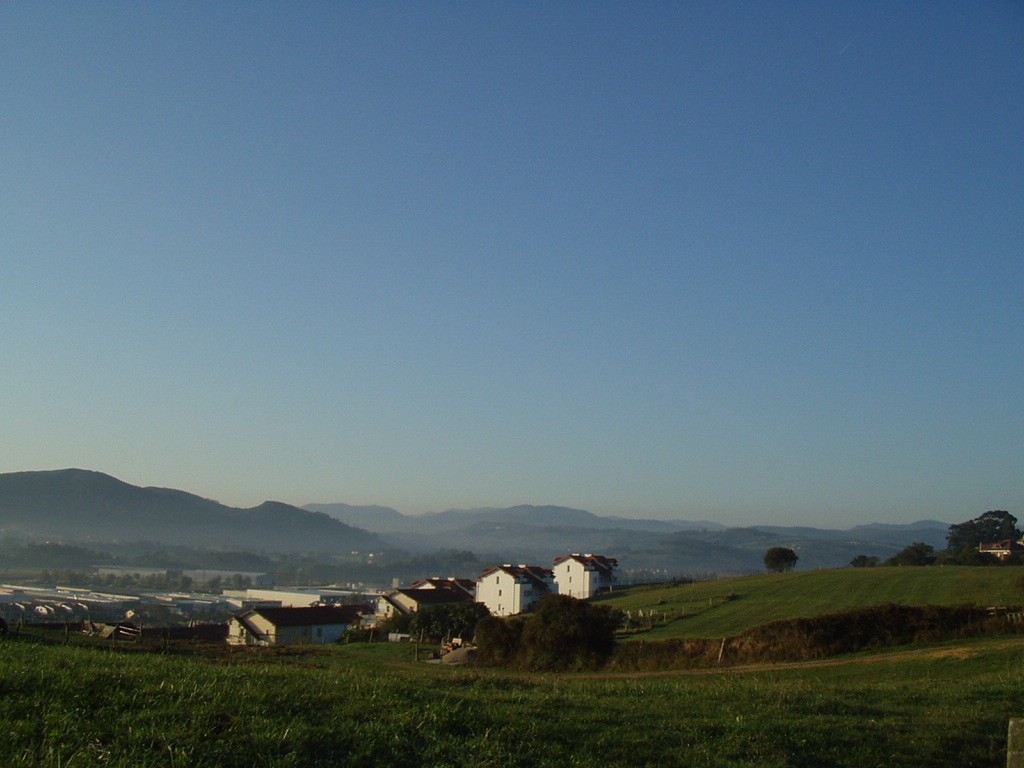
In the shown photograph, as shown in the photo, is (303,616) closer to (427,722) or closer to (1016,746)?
(427,722)

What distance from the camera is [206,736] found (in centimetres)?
815

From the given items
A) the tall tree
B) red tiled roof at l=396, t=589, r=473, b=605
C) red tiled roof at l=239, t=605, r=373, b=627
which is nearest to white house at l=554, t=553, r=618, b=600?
red tiled roof at l=396, t=589, r=473, b=605

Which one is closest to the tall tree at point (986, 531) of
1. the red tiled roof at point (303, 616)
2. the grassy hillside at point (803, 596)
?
the grassy hillside at point (803, 596)

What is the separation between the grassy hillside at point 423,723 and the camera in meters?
7.95

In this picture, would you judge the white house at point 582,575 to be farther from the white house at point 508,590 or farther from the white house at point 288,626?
the white house at point 288,626

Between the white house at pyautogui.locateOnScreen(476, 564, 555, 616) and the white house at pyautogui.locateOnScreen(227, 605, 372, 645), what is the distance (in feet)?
54.8

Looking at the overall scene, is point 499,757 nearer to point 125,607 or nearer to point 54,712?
point 54,712

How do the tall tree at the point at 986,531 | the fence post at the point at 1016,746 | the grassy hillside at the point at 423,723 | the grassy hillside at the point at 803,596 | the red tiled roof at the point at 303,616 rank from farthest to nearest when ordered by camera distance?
the tall tree at the point at 986,531, the red tiled roof at the point at 303,616, the grassy hillside at the point at 803,596, the grassy hillside at the point at 423,723, the fence post at the point at 1016,746

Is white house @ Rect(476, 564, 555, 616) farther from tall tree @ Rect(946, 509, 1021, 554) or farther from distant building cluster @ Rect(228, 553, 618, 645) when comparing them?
tall tree @ Rect(946, 509, 1021, 554)

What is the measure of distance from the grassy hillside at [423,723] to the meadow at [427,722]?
0.02 m

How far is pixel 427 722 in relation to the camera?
9250 millimetres

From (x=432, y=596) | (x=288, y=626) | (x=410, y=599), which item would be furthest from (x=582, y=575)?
(x=288, y=626)

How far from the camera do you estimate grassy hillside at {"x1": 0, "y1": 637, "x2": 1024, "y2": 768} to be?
795cm

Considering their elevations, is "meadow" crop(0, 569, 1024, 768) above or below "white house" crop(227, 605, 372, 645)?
above
